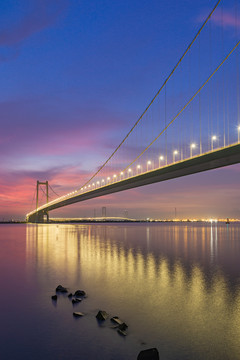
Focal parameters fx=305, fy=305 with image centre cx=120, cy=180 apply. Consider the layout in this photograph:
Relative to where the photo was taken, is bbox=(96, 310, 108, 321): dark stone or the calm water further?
bbox=(96, 310, 108, 321): dark stone

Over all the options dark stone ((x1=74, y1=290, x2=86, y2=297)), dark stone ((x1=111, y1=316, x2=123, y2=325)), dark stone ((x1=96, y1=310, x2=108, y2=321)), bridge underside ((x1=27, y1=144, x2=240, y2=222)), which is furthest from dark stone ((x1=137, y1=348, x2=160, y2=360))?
bridge underside ((x1=27, y1=144, x2=240, y2=222))

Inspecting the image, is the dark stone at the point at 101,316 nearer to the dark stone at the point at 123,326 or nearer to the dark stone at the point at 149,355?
the dark stone at the point at 123,326

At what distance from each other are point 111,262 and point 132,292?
664cm

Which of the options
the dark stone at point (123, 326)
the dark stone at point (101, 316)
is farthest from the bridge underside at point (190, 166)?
the dark stone at point (123, 326)

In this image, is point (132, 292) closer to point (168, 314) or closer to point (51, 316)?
point (168, 314)

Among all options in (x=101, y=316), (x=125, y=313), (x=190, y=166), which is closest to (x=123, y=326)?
(x=101, y=316)

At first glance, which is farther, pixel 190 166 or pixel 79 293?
pixel 190 166

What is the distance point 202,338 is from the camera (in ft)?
19.1

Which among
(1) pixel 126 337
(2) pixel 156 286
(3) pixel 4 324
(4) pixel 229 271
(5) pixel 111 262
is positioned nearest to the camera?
(1) pixel 126 337

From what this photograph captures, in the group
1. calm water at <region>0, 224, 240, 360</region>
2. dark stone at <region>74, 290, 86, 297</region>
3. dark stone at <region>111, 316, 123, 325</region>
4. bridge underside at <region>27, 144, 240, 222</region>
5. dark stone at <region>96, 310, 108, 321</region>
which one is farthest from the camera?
bridge underside at <region>27, 144, 240, 222</region>

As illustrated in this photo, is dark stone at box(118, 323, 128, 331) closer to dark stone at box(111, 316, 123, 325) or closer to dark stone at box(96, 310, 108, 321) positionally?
dark stone at box(111, 316, 123, 325)

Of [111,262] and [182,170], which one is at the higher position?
[182,170]

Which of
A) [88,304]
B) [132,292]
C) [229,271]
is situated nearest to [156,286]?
[132,292]

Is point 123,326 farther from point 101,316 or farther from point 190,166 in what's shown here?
point 190,166
